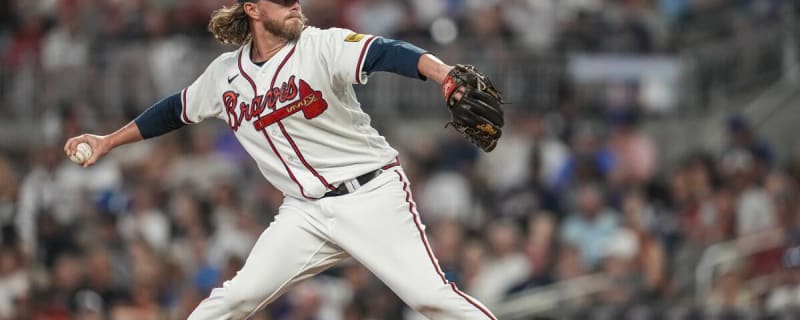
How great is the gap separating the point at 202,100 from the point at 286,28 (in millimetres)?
594

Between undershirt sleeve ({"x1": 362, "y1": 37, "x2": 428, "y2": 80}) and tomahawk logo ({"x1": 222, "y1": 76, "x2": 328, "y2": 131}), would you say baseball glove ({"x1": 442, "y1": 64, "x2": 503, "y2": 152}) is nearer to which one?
undershirt sleeve ({"x1": 362, "y1": 37, "x2": 428, "y2": 80})

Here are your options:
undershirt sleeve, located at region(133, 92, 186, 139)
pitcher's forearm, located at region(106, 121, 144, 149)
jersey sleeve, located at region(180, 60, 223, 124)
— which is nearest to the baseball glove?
jersey sleeve, located at region(180, 60, 223, 124)

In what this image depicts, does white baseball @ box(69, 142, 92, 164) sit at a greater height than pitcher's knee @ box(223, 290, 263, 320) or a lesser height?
greater

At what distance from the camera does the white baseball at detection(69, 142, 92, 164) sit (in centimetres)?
643

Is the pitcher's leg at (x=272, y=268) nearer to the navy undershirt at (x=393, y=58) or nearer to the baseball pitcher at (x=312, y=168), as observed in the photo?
the baseball pitcher at (x=312, y=168)

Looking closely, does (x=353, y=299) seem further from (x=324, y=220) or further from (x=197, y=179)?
(x=324, y=220)

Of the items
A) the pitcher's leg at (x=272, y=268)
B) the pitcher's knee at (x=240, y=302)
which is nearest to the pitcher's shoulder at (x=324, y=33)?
the pitcher's leg at (x=272, y=268)

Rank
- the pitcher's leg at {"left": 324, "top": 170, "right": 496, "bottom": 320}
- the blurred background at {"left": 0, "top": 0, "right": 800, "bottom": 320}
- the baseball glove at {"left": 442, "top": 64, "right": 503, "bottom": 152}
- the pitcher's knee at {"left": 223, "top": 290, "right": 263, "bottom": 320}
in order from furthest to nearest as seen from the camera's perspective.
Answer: the blurred background at {"left": 0, "top": 0, "right": 800, "bottom": 320}
the pitcher's knee at {"left": 223, "top": 290, "right": 263, "bottom": 320}
the pitcher's leg at {"left": 324, "top": 170, "right": 496, "bottom": 320}
the baseball glove at {"left": 442, "top": 64, "right": 503, "bottom": 152}

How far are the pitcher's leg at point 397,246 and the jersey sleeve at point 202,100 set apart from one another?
0.73 meters

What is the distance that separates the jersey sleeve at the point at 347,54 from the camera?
18.8 feet

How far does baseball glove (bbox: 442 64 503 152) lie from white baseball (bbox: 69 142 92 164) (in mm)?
1792

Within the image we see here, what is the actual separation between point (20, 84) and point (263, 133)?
9347 millimetres

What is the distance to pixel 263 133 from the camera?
6145 millimetres

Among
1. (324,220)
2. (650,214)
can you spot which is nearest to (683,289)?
(650,214)
